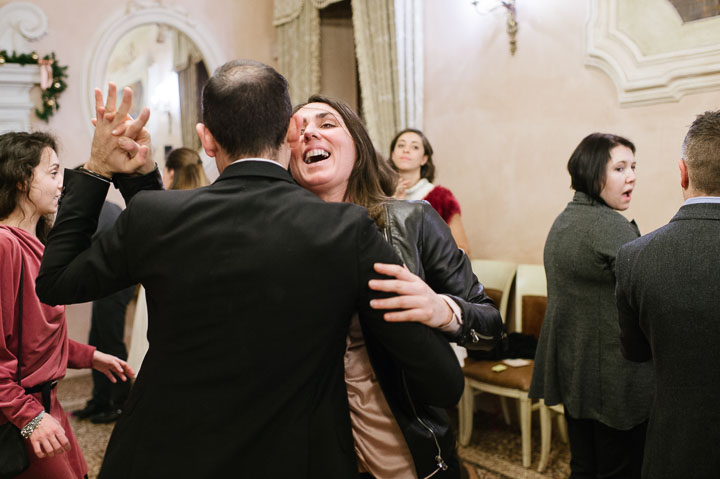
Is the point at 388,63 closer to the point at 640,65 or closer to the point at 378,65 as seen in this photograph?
the point at 378,65

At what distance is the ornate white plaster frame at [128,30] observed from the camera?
16.5 ft

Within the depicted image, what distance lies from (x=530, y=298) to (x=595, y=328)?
124cm

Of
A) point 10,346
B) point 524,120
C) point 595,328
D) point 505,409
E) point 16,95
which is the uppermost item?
point 16,95

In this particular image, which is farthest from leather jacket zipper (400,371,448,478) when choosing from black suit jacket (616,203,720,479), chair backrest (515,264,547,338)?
chair backrest (515,264,547,338)

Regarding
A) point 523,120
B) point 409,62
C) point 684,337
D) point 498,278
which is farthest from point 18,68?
point 684,337

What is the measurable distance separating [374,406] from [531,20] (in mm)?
3105

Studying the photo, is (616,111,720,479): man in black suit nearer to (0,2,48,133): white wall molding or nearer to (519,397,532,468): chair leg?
(519,397,532,468): chair leg

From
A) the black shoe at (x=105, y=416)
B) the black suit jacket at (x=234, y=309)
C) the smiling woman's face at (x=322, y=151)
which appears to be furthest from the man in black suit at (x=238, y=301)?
the black shoe at (x=105, y=416)

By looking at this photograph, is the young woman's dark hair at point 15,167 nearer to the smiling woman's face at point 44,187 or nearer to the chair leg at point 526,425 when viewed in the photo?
the smiling woman's face at point 44,187

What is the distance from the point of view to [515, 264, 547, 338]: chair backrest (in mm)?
3514

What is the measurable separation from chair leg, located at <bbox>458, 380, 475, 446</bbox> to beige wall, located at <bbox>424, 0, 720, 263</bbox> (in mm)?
964

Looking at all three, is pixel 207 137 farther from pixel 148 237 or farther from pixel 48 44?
pixel 48 44

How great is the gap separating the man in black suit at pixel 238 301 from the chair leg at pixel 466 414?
8.41 feet

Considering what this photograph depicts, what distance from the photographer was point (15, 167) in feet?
5.69
